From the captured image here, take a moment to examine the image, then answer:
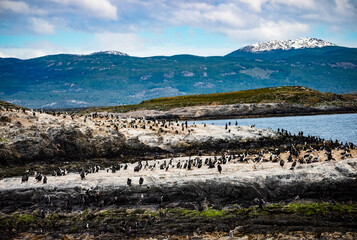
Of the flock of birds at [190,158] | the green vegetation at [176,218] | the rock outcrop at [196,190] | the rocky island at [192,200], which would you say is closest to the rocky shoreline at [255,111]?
the flock of birds at [190,158]

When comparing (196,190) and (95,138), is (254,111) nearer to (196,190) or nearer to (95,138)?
(95,138)

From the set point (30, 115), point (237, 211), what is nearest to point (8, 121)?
point (30, 115)

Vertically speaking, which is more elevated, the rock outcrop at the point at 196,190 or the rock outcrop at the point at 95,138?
the rock outcrop at the point at 95,138

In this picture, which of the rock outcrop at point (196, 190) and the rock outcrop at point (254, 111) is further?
the rock outcrop at point (254, 111)

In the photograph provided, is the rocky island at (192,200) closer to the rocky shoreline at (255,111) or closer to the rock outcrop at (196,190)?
the rock outcrop at (196,190)

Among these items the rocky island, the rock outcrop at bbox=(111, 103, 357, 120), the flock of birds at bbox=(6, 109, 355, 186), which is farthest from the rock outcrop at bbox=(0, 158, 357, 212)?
the rock outcrop at bbox=(111, 103, 357, 120)

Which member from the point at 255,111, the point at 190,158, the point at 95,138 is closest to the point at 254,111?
the point at 255,111

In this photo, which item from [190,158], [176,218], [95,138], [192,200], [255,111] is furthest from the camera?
[255,111]

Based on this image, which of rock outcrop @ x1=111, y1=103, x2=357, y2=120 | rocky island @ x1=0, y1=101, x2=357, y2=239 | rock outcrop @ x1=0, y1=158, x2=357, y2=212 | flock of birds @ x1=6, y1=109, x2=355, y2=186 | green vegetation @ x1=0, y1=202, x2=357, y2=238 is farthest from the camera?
rock outcrop @ x1=111, y1=103, x2=357, y2=120

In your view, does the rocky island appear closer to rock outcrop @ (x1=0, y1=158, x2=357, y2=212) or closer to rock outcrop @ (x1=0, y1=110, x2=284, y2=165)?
rock outcrop @ (x1=0, y1=158, x2=357, y2=212)

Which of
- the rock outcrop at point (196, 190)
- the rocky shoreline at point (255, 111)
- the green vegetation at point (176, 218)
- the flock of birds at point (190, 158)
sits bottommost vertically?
the green vegetation at point (176, 218)

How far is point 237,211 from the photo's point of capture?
25.0 m

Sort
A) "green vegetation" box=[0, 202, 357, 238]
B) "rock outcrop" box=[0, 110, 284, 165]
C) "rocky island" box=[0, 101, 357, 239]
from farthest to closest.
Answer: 1. "rock outcrop" box=[0, 110, 284, 165]
2. "green vegetation" box=[0, 202, 357, 238]
3. "rocky island" box=[0, 101, 357, 239]

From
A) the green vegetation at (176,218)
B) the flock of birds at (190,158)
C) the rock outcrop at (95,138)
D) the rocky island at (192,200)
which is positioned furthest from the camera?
the rock outcrop at (95,138)
